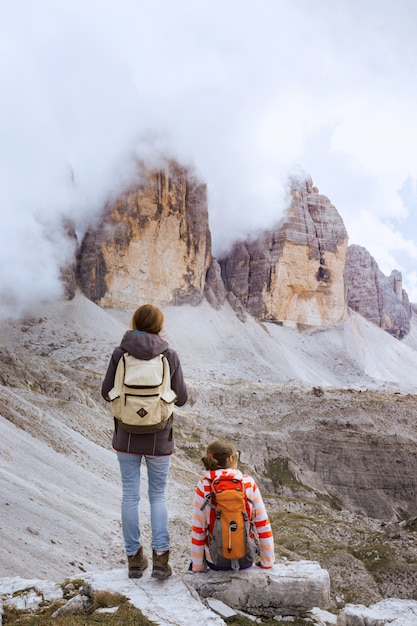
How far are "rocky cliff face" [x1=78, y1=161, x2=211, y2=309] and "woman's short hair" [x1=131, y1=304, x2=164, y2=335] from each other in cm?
7636

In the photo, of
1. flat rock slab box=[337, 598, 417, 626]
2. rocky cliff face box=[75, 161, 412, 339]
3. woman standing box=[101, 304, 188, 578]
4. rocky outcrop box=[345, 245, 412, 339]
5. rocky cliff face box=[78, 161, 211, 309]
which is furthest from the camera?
rocky outcrop box=[345, 245, 412, 339]

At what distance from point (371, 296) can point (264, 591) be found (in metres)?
132

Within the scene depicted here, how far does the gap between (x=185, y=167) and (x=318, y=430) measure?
68808mm

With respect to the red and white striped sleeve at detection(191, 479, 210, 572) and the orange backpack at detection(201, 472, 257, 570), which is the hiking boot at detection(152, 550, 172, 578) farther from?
the orange backpack at detection(201, 472, 257, 570)

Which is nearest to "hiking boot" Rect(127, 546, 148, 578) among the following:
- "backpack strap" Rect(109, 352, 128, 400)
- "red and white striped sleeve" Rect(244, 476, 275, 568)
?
"red and white striped sleeve" Rect(244, 476, 275, 568)

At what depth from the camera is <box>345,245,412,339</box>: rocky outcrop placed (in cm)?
13100

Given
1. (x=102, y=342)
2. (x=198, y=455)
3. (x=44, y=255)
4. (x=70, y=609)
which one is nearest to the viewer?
(x=70, y=609)

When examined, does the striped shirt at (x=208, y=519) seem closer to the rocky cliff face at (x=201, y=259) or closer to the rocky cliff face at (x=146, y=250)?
the rocky cliff face at (x=201, y=259)

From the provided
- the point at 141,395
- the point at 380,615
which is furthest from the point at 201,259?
the point at 141,395

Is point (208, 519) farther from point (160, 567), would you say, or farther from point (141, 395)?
point (141, 395)

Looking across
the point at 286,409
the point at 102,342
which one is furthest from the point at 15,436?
the point at 102,342

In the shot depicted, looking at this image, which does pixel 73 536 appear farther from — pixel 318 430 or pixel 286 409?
pixel 286 409

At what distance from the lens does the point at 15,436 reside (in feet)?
51.5

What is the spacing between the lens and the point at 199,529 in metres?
5.35
